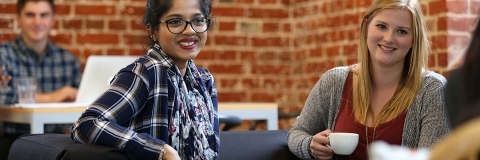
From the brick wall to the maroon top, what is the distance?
152 centimetres

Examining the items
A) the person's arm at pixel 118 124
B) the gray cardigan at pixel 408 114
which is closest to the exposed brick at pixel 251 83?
the gray cardigan at pixel 408 114

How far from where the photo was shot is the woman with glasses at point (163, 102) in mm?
1874

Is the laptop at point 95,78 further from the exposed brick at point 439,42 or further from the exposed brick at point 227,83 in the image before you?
the exposed brick at point 439,42

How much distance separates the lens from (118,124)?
190 centimetres

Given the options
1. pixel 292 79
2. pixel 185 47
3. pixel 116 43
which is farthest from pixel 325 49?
pixel 185 47

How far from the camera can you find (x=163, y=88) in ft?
6.40

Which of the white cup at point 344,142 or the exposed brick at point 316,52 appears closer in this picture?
the white cup at point 344,142

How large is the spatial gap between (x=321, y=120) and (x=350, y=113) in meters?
0.12

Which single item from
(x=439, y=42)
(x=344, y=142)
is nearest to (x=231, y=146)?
(x=344, y=142)

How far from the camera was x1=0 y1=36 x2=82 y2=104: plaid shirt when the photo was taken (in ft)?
12.8

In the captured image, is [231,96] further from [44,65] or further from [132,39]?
[44,65]

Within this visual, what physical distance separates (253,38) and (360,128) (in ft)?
7.72

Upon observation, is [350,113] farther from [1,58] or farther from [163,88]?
[1,58]

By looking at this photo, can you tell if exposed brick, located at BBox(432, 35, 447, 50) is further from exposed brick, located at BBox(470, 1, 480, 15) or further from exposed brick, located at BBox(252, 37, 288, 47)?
exposed brick, located at BBox(252, 37, 288, 47)
